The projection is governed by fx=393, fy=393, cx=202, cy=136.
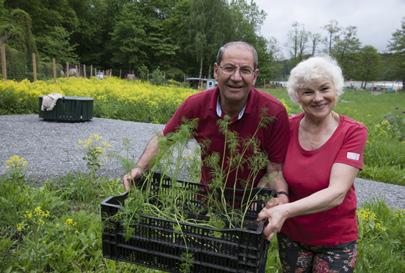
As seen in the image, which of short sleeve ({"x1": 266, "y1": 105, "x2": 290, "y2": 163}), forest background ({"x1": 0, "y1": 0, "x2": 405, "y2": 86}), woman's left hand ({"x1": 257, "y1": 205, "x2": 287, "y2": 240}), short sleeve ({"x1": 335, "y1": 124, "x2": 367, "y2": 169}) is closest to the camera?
woman's left hand ({"x1": 257, "y1": 205, "x2": 287, "y2": 240})

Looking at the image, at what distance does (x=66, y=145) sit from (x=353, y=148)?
19.0 feet

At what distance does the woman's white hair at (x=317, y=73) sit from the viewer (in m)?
1.89

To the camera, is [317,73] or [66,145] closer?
[317,73]

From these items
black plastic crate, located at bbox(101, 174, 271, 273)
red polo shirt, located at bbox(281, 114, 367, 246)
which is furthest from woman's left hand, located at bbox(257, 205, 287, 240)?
red polo shirt, located at bbox(281, 114, 367, 246)

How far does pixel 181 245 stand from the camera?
1.44 meters

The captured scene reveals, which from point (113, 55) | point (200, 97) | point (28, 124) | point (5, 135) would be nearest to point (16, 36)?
point (28, 124)

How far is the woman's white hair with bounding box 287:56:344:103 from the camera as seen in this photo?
6.20 feet

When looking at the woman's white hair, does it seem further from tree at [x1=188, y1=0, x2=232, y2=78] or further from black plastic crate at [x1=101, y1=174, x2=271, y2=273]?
tree at [x1=188, y1=0, x2=232, y2=78]

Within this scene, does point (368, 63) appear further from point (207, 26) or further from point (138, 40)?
point (138, 40)

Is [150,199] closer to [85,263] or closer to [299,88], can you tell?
[299,88]

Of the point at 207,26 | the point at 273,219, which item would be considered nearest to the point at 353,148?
the point at 273,219

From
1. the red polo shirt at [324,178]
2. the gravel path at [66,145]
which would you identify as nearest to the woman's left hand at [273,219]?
the red polo shirt at [324,178]

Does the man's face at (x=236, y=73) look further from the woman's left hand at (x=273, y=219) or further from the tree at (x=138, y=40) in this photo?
the tree at (x=138, y=40)

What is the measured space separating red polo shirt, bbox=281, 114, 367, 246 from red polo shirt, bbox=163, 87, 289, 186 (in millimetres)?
84
